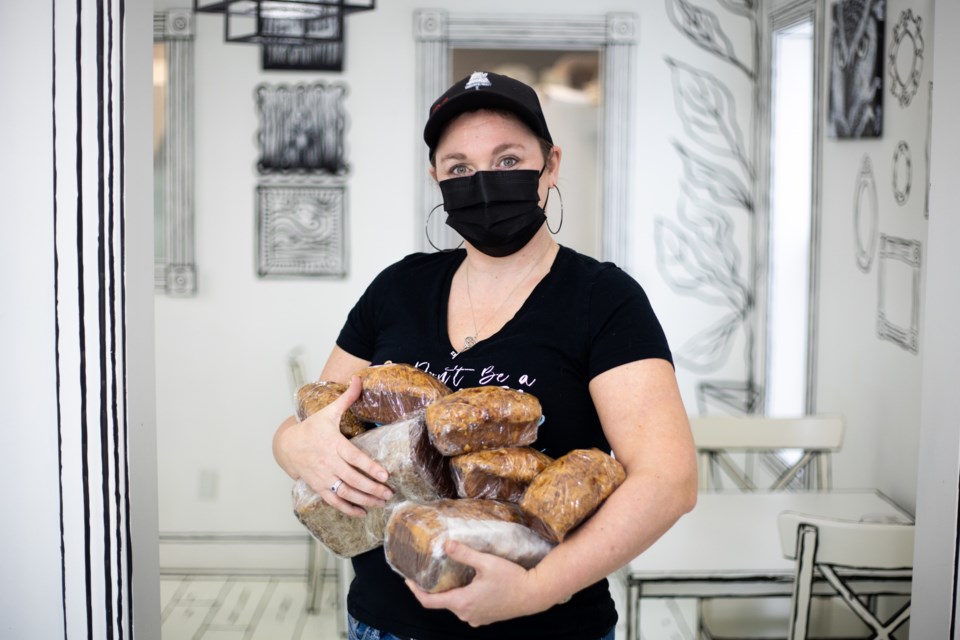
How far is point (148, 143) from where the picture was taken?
1.25m

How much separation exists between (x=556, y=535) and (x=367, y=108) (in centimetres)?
329

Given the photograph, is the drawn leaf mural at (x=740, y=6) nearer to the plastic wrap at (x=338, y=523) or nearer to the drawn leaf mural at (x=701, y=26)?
the drawn leaf mural at (x=701, y=26)

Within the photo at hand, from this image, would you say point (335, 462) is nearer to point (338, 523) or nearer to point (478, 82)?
point (338, 523)

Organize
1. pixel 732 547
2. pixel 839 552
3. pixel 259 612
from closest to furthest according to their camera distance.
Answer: pixel 839 552
pixel 732 547
pixel 259 612

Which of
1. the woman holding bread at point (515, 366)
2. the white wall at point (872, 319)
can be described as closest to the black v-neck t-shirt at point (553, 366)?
the woman holding bread at point (515, 366)

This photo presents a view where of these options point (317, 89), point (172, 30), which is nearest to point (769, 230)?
point (317, 89)

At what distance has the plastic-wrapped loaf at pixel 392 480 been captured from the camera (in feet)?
3.69

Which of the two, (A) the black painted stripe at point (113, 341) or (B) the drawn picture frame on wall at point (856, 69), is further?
(B) the drawn picture frame on wall at point (856, 69)

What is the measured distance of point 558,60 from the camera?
4.09m

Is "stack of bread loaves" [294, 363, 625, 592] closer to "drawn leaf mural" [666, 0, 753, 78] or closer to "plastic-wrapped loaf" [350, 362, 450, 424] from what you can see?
"plastic-wrapped loaf" [350, 362, 450, 424]

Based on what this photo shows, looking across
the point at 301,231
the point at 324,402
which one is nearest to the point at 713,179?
the point at 301,231

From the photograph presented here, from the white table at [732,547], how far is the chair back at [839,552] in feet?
0.61

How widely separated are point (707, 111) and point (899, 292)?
156 centimetres

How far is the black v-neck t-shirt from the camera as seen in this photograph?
3.99 feet
